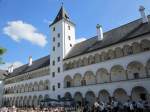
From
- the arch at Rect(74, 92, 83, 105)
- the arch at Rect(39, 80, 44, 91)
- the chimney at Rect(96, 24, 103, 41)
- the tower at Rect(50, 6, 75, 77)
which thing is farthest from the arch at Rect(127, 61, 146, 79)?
the arch at Rect(39, 80, 44, 91)

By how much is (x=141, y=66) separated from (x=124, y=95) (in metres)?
5.23

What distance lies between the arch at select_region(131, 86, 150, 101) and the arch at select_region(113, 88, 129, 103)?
141 cm

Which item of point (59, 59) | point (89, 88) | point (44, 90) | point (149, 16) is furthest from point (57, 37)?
point (149, 16)

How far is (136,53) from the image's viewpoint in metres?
26.9

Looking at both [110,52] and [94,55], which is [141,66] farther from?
[94,55]

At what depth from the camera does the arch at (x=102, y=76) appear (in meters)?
31.4

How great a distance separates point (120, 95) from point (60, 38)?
65.6ft

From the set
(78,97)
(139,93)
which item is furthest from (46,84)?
(139,93)

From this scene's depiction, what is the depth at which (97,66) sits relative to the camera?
105 ft

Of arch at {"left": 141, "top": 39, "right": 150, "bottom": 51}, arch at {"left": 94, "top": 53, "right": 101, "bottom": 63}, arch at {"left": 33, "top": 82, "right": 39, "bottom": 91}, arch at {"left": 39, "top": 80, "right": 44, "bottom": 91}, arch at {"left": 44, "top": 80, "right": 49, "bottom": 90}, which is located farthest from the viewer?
arch at {"left": 33, "top": 82, "right": 39, "bottom": 91}

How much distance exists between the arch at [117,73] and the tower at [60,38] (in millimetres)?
13122

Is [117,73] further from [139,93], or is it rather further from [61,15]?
[61,15]

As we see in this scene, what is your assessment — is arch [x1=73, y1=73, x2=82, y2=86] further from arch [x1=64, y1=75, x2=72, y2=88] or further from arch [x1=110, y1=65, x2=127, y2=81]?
arch [x1=110, y1=65, x2=127, y2=81]

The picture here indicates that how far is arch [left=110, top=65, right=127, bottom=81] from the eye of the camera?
29.3m
